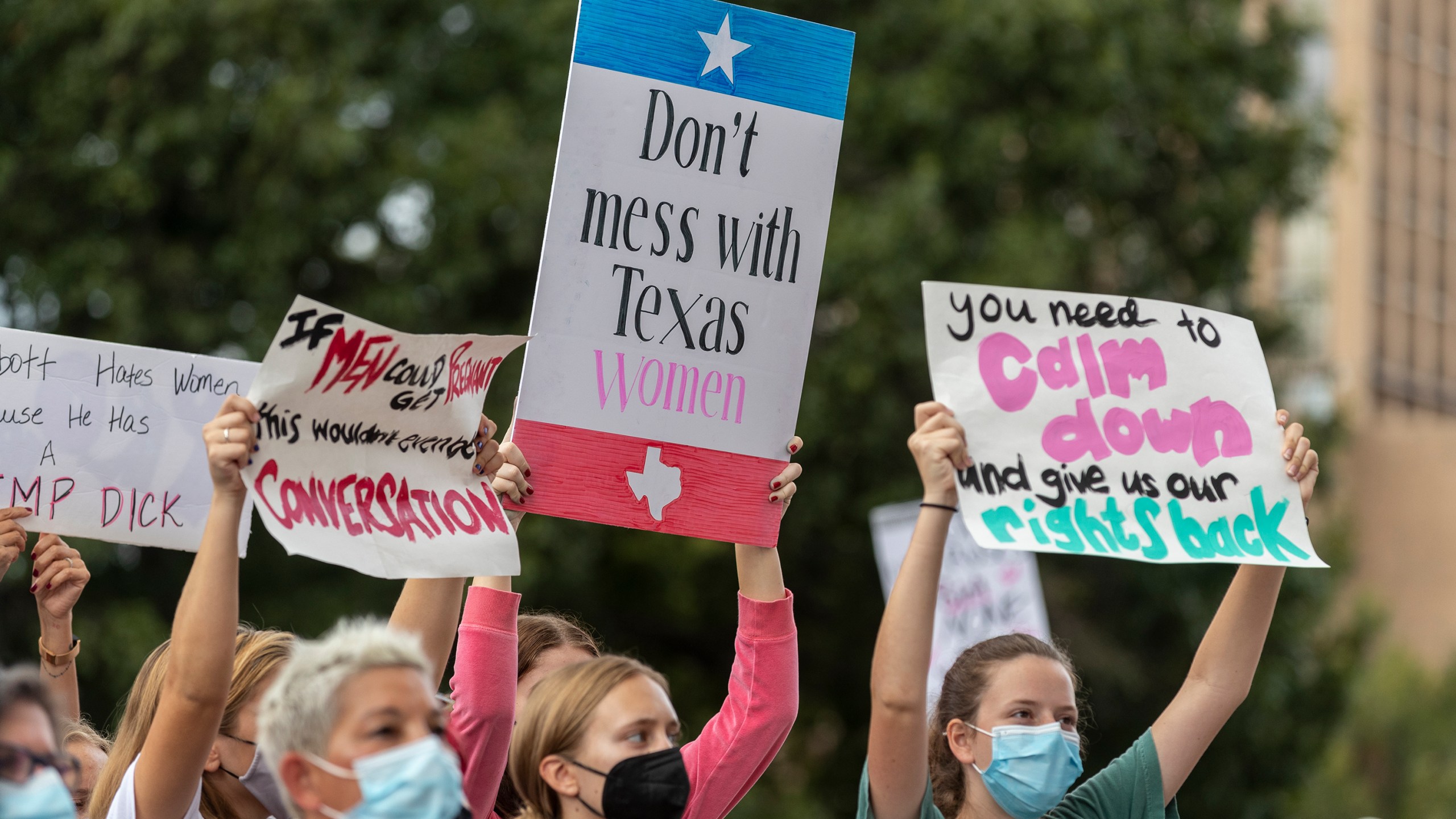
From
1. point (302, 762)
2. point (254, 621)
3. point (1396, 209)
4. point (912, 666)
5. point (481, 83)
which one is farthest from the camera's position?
point (1396, 209)

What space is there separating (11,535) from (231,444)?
1.11 metres

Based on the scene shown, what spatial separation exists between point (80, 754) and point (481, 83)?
8353 millimetres

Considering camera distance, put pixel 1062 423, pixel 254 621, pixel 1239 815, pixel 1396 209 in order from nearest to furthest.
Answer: pixel 1062 423
pixel 254 621
pixel 1239 815
pixel 1396 209

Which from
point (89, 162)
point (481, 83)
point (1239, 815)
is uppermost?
point (481, 83)

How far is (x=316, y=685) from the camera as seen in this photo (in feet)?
8.20

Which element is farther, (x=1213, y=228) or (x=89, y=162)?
(x=1213, y=228)

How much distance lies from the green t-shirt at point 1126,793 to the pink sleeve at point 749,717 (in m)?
0.25

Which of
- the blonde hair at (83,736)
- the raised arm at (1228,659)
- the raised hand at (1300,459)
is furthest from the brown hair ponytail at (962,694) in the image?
the blonde hair at (83,736)

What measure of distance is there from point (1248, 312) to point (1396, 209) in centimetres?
4171

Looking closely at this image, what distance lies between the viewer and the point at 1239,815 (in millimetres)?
13391

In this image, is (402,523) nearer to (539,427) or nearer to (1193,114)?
(539,427)

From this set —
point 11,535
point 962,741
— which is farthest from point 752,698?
point 11,535

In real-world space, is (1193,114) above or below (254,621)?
above

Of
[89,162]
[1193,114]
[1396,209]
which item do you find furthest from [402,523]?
[1396,209]
